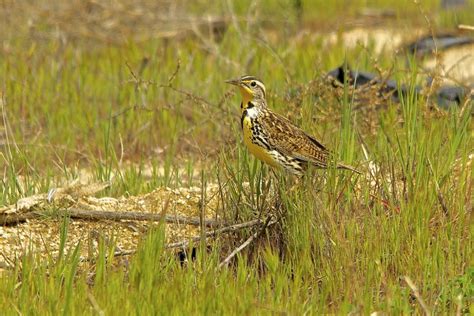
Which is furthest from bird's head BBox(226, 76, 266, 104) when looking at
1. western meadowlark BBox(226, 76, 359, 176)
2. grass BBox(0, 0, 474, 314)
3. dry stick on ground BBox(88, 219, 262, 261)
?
dry stick on ground BBox(88, 219, 262, 261)

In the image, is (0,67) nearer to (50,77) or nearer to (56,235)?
(50,77)

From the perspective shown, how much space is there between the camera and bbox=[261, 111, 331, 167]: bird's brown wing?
242 inches

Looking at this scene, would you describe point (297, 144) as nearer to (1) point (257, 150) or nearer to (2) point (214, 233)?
(1) point (257, 150)

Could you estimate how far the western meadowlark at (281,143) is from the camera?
6113mm

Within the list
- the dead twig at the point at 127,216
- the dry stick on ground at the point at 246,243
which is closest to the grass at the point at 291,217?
the dry stick on ground at the point at 246,243

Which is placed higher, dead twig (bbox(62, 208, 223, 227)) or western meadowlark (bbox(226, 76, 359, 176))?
western meadowlark (bbox(226, 76, 359, 176))

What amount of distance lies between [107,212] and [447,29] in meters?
6.07

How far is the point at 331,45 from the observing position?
10695 millimetres

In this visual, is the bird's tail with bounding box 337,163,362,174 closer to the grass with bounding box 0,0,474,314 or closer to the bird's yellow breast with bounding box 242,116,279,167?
the grass with bounding box 0,0,474,314

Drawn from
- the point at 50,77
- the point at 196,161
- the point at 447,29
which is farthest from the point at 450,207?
the point at 447,29

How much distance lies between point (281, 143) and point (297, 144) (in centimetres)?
11

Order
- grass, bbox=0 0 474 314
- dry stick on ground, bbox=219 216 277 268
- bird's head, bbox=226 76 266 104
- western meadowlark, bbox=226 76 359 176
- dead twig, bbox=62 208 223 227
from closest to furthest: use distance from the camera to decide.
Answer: grass, bbox=0 0 474 314
dry stick on ground, bbox=219 216 277 268
dead twig, bbox=62 208 223 227
western meadowlark, bbox=226 76 359 176
bird's head, bbox=226 76 266 104

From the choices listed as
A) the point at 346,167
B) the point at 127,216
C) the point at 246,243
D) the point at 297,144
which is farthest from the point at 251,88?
the point at 246,243

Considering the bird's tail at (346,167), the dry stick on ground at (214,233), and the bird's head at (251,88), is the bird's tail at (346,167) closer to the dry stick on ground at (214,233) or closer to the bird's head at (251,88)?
the dry stick on ground at (214,233)
